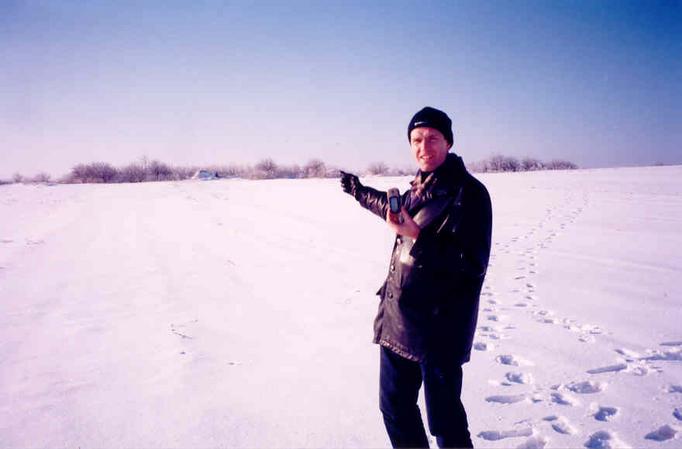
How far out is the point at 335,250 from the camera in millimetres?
8297

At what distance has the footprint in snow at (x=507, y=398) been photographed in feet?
9.47

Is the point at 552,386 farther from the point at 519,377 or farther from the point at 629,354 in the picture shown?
the point at 629,354

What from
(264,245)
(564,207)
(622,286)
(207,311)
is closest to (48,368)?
(207,311)

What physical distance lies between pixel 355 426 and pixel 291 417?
0.44 m

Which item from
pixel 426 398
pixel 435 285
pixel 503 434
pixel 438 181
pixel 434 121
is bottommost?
pixel 503 434

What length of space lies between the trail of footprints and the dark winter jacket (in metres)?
1.11

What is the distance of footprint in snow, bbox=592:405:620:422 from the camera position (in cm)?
263

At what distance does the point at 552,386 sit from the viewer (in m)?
3.04

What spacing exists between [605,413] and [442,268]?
1.84 m

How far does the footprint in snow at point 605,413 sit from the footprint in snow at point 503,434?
1.57ft

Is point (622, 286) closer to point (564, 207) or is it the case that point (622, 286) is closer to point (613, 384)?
point (613, 384)

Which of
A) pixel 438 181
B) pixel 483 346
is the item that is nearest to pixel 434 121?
pixel 438 181

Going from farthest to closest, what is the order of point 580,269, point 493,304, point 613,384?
point 580,269 < point 493,304 < point 613,384

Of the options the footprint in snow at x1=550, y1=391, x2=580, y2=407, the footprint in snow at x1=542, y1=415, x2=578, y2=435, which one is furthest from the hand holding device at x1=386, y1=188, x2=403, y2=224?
the footprint in snow at x1=550, y1=391, x2=580, y2=407
